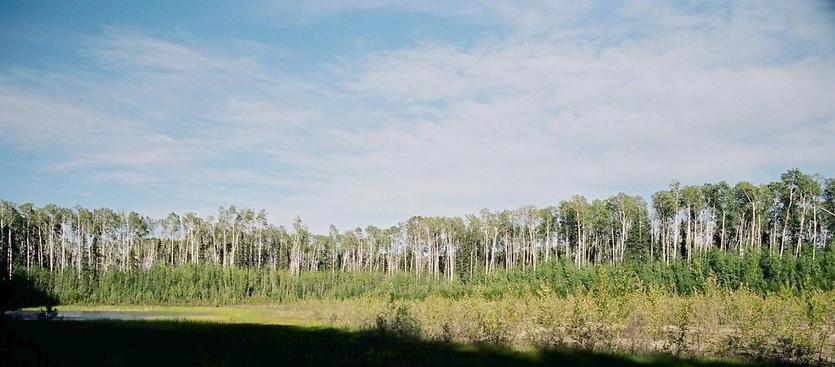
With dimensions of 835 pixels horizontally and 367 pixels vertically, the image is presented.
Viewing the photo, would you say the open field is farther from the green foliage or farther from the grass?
the green foliage

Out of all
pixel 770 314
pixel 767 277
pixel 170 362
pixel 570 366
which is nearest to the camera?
pixel 170 362

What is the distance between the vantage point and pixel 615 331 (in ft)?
97.8

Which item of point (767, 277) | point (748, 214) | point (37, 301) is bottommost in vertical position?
point (37, 301)

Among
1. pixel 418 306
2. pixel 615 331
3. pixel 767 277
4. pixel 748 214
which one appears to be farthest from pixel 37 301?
pixel 748 214

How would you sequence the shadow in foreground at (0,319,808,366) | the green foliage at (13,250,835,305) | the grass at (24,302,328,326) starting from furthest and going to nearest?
the green foliage at (13,250,835,305)
the grass at (24,302,328,326)
the shadow in foreground at (0,319,808,366)

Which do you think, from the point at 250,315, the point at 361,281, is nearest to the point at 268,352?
the point at 250,315

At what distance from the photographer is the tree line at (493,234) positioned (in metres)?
107

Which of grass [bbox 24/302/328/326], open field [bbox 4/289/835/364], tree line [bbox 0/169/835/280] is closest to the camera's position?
open field [bbox 4/289/835/364]

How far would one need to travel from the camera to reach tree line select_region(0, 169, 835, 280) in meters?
107

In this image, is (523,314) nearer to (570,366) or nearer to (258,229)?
(570,366)

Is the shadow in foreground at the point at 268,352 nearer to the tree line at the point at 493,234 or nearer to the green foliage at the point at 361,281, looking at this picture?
the green foliage at the point at 361,281

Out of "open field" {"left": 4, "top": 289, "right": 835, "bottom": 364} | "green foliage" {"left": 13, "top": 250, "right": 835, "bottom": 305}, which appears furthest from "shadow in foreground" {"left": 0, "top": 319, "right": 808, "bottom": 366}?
"green foliage" {"left": 13, "top": 250, "right": 835, "bottom": 305}

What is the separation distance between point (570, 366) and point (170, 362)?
52.6 ft

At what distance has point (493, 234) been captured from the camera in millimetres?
137125
